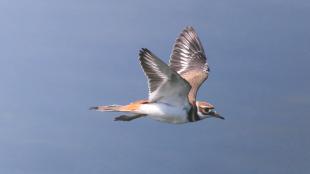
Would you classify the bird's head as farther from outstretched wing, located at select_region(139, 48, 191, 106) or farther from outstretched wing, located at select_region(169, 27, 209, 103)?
outstretched wing, located at select_region(169, 27, 209, 103)

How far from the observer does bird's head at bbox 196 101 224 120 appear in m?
22.5

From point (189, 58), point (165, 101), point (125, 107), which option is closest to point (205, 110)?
point (165, 101)

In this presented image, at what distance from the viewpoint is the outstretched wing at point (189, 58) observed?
26.3 metres

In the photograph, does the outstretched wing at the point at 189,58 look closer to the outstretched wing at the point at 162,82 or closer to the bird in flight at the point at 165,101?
the bird in flight at the point at 165,101

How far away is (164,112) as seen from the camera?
21641 mm

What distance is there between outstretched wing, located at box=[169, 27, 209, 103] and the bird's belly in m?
3.91

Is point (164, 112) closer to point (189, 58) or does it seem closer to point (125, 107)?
point (125, 107)

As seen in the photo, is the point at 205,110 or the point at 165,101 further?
the point at 205,110

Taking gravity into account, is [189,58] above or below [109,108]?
above

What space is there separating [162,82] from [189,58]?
6.72m

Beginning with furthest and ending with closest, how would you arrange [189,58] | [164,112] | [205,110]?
[189,58], [205,110], [164,112]

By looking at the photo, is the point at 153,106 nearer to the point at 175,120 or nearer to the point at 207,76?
the point at 175,120

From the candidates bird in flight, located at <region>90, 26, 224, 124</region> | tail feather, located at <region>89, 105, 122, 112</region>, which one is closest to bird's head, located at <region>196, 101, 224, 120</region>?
bird in flight, located at <region>90, 26, 224, 124</region>

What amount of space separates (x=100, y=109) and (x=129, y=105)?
49.8 inches
